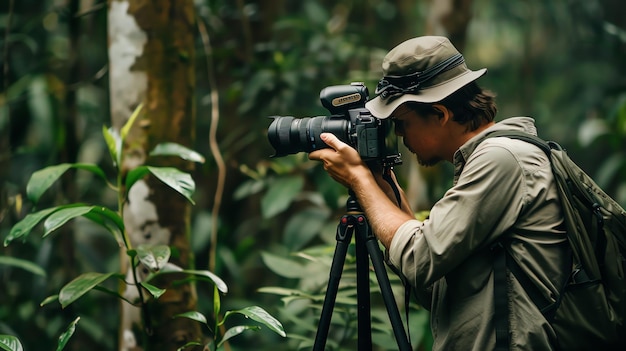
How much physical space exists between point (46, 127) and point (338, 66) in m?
1.79

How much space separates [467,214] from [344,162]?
47 cm

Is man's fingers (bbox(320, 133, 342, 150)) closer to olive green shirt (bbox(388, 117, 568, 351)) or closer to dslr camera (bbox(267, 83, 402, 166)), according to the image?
dslr camera (bbox(267, 83, 402, 166))

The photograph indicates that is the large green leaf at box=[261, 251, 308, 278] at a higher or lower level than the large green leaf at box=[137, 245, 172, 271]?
lower

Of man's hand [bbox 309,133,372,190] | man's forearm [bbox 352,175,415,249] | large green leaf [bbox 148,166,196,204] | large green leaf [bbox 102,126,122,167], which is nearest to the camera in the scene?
man's forearm [bbox 352,175,415,249]

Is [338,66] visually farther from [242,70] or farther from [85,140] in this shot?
[85,140]

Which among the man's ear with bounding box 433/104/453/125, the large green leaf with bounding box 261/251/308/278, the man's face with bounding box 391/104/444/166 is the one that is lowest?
the large green leaf with bounding box 261/251/308/278

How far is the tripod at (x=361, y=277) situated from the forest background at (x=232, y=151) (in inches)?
20.5

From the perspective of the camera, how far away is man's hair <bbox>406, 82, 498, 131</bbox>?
205 centimetres

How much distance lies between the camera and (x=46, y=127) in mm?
3967

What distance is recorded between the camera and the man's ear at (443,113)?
Result: 204 centimetres

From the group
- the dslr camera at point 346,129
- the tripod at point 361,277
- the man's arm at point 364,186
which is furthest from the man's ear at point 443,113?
the tripod at point 361,277

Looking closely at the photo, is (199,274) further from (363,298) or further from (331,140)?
(331,140)

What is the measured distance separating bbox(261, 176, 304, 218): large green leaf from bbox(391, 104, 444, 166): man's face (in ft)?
5.09

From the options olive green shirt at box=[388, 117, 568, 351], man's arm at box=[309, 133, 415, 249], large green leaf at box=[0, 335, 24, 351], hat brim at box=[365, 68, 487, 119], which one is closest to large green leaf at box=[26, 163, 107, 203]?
large green leaf at box=[0, 335, 24, 351]
